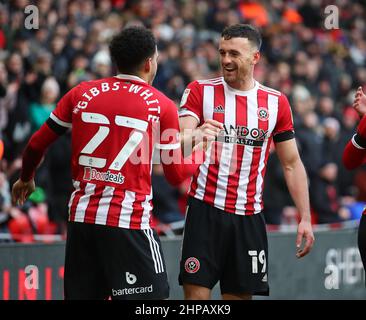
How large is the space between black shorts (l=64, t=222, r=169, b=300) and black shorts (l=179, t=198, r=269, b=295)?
0.94 metres

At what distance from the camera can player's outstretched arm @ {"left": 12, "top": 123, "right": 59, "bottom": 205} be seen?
230 inches

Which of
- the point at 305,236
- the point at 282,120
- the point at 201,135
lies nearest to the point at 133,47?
the point at 201,135

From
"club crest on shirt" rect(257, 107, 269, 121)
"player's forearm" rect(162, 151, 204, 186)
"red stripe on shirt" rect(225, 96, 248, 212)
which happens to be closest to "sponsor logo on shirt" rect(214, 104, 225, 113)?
"red stripe on shirt" rect(225, 96, 248, 212)

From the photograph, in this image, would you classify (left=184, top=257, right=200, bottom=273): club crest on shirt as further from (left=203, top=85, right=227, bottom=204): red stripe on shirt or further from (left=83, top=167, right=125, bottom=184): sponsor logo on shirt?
(left=83, top=167, right=125, bottom=184): sponsor logo on shirt

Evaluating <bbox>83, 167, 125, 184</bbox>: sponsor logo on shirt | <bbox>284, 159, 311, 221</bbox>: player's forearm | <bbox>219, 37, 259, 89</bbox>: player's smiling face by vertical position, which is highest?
<bbox>219, 37, 259, 89</bbox>: player's smiling face

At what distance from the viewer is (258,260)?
682 cm

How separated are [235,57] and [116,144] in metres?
1.43

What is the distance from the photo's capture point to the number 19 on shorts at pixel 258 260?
22.3ft

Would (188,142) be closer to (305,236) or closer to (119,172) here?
(119,172)

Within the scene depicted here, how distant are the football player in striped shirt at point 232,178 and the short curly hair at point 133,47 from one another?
0.99 metres

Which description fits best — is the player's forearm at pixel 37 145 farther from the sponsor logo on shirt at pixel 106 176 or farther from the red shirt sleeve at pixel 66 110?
the sponsor logo on shirt at pixel 106 176

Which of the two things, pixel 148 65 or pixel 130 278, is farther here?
pixel 148 65

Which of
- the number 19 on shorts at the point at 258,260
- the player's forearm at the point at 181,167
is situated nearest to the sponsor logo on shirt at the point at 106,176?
the player's forearm at the point at 181,167

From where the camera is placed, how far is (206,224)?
6.73 m
